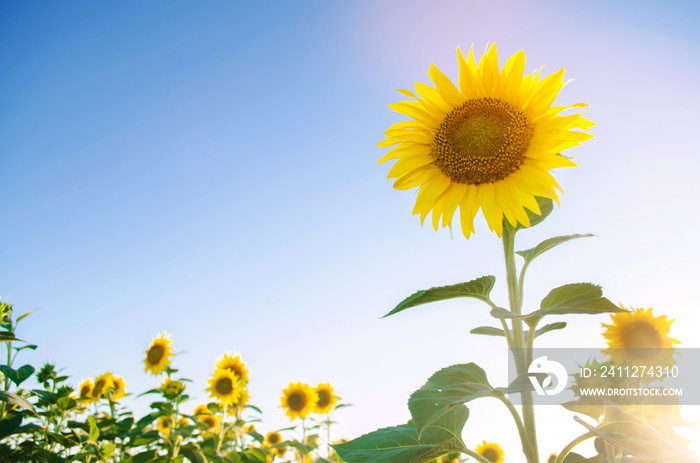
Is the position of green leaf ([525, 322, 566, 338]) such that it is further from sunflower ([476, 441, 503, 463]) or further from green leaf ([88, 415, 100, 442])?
sunflower ([476, 441, 503, 463])

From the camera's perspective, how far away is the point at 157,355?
6.43 m

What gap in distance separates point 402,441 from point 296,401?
18.7ft

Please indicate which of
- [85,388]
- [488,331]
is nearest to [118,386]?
[85,388]

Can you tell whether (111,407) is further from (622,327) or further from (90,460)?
(622,327)

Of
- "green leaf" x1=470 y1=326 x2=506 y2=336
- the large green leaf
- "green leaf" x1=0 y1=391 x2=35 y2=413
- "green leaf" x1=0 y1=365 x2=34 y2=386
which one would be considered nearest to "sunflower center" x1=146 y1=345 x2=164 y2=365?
"green leaf" x1=0 y1=365 x2=34 y2=386

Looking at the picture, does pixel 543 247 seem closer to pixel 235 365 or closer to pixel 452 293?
pixel 452 293

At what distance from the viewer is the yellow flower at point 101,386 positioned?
18.5ft

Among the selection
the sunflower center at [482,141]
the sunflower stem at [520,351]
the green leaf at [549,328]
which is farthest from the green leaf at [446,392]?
the sunflower center at [482,141]

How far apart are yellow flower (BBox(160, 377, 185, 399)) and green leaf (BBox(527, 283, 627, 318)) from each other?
14.8 feet

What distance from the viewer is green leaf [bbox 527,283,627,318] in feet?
4.09

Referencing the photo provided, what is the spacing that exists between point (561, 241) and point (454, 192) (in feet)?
1.60

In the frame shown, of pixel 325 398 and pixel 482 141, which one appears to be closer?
pixel 482 141

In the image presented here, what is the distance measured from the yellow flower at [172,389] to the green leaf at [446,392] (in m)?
4.24

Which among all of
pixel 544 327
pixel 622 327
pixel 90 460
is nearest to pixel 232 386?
pixel 90 460
